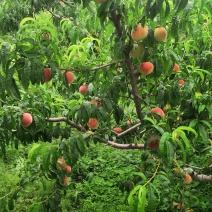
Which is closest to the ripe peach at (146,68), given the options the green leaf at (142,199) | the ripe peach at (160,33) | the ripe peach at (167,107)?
the ripe peach at (160,33)

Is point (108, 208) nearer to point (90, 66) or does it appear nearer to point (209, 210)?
point (209, 210)

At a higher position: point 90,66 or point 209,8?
point 209,8

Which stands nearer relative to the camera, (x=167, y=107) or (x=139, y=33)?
(x=139, y=33)

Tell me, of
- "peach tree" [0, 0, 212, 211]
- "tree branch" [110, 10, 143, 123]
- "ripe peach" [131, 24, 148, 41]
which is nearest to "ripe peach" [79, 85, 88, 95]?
"peach tree" [0, 0, 212, 211]

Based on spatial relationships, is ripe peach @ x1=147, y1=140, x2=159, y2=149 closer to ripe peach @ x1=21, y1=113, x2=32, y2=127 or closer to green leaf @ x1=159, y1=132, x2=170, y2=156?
green leaf @ x1=159, y1=132, x2=170, y2=156

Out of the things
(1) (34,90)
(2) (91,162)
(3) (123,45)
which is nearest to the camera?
(3) (123,45)

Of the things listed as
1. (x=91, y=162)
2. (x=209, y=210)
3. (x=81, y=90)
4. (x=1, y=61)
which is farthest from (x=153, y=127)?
(x=91, y=162)

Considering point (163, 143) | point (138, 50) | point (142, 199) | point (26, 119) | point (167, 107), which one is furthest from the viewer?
point (167, 107)

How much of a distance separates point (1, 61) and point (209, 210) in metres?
2.50

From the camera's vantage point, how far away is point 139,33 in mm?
1258

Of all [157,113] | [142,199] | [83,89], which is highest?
[83,89]

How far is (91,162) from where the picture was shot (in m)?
3.81

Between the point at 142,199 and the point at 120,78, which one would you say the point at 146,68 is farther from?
the point at 142,199

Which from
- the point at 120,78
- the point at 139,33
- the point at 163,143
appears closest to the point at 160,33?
the point at 139,33
